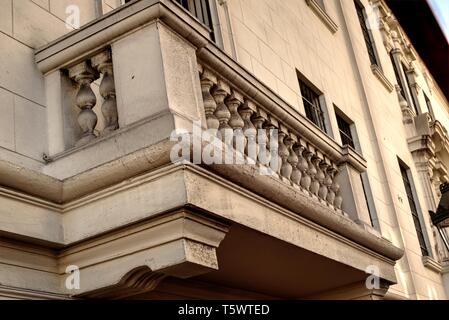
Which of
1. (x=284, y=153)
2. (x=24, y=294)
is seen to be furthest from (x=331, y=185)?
(x=24, y=294)

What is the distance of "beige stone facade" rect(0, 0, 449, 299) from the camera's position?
3.61 meters

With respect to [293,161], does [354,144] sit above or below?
above

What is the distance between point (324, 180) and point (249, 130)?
154 cm

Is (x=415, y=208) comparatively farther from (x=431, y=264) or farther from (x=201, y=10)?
(x=201, y=10)

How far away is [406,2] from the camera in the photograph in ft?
56.4

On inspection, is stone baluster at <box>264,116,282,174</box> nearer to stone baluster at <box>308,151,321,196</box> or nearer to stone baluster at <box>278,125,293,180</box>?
stone baluster at <box>278,125,293,180</box>

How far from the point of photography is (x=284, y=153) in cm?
554

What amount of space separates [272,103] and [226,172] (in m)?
1.53

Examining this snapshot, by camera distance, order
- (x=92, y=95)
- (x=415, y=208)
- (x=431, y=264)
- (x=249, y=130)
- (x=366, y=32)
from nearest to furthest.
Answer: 1. (x=92, y=95)
2. (x=249, y=130)
3. (x=431, y=264)
4. (x=415, y=208)
5. (x=366, y=32)

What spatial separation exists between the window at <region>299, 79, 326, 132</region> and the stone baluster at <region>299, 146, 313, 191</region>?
362 centimetres

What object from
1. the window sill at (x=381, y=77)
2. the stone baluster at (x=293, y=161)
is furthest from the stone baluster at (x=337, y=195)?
the window sill at (x=381, y=77)

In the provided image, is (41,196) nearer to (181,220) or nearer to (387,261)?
(181,220)

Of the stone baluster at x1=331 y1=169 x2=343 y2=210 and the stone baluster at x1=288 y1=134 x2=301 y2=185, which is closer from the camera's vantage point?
the stone baluster at x1=288 y1=134 x2=301 y2=185

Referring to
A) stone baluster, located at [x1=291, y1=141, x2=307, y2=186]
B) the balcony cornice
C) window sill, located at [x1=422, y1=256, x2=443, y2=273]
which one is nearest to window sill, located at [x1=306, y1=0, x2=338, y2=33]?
window sill, located at [x1=422, y1=256, x2=443, y2=273]
